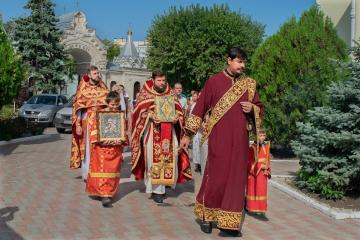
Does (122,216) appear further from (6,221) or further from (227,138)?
(227,138)

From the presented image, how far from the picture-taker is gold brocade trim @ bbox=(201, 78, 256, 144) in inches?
249

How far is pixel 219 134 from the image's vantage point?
20.7 feet

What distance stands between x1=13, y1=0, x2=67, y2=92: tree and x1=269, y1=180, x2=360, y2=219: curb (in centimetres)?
3303

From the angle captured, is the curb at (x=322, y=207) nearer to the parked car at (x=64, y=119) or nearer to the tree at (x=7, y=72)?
the tree at (x=7, y=72)

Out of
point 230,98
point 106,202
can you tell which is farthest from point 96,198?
point 230,98

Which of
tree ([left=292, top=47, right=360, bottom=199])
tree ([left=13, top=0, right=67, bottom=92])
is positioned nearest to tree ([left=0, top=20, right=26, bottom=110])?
tree ([left=292, top=47, right=360, bottom=199])

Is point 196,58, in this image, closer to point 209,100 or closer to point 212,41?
point 212,41

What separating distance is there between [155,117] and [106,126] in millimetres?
722

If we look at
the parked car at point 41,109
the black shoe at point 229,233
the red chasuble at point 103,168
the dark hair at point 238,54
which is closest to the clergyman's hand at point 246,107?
the dark hair at point 238,54

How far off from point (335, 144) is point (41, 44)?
112 feet

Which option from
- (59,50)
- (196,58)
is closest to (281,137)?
(196,58)

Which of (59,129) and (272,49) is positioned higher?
(272,49)

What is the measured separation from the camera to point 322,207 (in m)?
7.95

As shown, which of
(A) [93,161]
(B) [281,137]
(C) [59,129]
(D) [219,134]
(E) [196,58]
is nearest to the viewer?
(D) [219,134]
